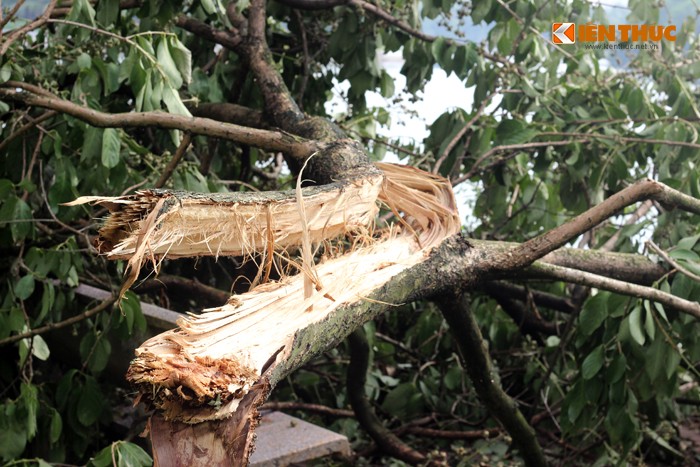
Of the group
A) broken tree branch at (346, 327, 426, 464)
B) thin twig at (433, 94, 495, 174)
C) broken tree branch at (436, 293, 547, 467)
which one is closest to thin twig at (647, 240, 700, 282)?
broken tree branch at (436, 293, 547, 467)

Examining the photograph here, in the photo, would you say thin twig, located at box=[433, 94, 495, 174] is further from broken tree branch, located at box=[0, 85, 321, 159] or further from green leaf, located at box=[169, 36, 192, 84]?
green leaf, located at box=[169, 36, 192, 84]

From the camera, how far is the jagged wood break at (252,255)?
79 cm

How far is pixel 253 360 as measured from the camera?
2.80 ft

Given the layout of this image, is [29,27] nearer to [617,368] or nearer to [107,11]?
[107,11]

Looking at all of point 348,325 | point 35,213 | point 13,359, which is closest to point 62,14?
point 35,213

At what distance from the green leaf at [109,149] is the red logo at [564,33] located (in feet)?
4.62

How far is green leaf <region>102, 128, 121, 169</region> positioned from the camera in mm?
1557

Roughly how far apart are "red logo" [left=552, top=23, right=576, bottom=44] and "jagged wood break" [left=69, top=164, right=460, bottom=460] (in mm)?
1203

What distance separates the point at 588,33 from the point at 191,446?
6.58 ft

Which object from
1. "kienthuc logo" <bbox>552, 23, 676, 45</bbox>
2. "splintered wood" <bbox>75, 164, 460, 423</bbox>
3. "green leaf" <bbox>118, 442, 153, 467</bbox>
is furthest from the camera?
"kienthuc logo" <bbox>552, 23, 676, 45</bbox>

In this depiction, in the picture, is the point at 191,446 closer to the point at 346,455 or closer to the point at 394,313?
the point at 346,455

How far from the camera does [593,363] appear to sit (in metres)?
1.72

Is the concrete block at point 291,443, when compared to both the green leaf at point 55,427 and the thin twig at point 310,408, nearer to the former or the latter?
the thin twig at point 310,408

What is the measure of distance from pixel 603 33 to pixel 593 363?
1.13m
